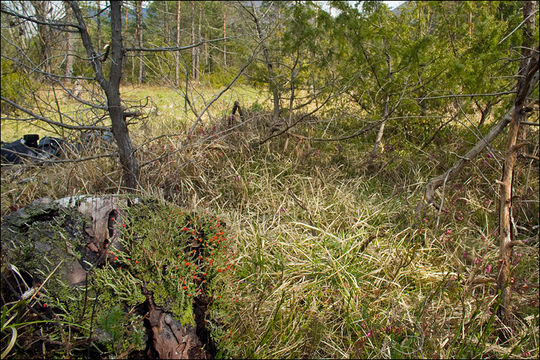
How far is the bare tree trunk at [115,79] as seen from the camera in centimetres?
237

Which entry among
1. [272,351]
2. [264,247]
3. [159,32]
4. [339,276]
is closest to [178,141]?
[159,32]

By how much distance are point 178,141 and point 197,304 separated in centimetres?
246

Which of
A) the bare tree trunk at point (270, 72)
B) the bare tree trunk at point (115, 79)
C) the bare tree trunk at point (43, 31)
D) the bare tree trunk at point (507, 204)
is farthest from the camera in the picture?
the bare tree trunk at point (270, 72)

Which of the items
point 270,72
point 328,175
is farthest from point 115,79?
point 328,175

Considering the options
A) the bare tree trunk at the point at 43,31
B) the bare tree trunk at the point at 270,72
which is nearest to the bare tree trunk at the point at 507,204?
the bare tree trunk at the point at 270,72

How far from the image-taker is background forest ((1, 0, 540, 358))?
73.7 inches

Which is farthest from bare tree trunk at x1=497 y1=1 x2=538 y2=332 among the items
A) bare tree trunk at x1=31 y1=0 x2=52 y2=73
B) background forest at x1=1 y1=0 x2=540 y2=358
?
bare tree trunk at x1=31 y1=0 x2=52 y2=73

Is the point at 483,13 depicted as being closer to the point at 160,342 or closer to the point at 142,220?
the point at 142,220

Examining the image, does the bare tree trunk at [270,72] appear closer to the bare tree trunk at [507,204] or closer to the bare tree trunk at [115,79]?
the bare tree trunk at [115,79]

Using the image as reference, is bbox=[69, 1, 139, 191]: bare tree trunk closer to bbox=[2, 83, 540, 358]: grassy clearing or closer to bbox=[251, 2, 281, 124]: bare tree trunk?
bbox=[2, 83, 540, 358]: grassy clearing

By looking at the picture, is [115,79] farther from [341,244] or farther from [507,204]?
[507,204]

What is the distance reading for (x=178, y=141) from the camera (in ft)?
12.8

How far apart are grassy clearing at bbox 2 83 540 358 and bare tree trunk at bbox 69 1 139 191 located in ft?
1.13

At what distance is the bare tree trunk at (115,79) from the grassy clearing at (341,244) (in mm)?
344
